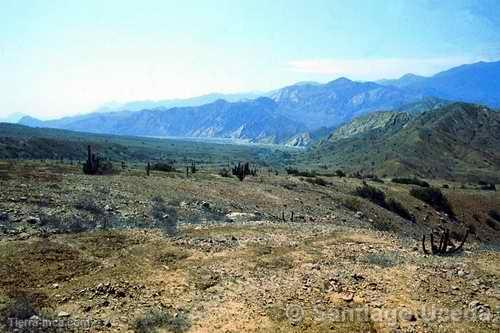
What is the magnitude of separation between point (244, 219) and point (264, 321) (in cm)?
1729

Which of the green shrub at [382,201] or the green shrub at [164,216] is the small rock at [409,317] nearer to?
the green shrub at [164,216]

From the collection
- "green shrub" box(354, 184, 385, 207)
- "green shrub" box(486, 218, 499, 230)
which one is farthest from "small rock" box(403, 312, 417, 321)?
"green shrub" box(486, 218, 499, 230)

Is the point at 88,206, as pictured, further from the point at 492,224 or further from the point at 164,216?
the point at 492,224

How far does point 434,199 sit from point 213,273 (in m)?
52.1

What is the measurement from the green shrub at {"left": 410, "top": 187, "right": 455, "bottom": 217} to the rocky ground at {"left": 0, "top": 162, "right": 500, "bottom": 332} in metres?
→ 38.2

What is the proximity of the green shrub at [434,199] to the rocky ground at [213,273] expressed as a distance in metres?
38.2

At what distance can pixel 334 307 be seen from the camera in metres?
16.0

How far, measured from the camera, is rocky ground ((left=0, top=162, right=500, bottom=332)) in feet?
49.3

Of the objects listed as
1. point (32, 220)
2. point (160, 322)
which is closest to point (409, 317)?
point (160, 322)

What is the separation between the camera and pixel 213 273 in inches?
738

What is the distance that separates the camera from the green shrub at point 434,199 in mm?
62094

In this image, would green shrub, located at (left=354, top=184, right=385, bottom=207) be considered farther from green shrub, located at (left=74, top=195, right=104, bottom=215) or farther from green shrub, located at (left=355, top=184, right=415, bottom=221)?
green shrub, located at (left=74, top=195, right=104, bottom=215)

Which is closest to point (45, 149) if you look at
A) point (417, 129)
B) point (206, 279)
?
point (206, 279)

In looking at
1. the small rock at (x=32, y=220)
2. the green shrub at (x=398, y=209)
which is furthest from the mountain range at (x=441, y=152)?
the small rock at (x=32, y=220)
